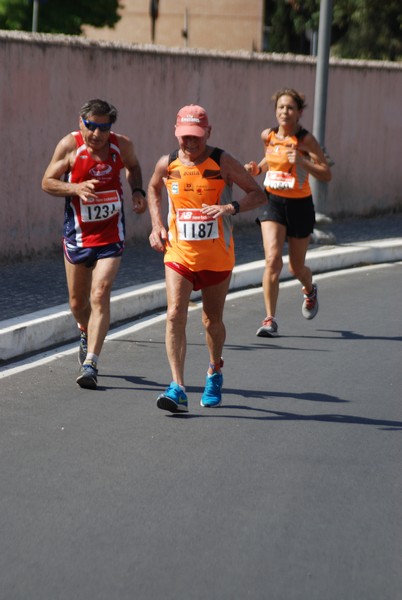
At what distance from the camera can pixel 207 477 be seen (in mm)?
6324

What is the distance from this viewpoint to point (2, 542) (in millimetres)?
5281

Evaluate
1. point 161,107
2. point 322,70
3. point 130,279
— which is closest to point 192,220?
point 130,279

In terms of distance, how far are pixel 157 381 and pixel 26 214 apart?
5.20 metres

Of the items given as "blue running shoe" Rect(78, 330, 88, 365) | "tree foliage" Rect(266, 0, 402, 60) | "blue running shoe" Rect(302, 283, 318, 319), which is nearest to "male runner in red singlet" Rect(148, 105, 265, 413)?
"blue running shoe" Rect(78, 330, 88, 365)

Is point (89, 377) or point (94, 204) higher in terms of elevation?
point (94, 204)

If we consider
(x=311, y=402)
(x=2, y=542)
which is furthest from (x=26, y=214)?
(x=2, y=542)

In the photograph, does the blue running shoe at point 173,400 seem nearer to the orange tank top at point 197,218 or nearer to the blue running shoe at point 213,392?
the blue running shoe at point 213,392

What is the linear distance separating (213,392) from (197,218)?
1.11 m

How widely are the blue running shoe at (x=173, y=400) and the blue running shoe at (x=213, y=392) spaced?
34 centimetres

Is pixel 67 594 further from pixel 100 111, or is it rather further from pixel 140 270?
pixel 140 270

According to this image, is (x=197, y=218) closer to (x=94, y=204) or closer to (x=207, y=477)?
(x=94, y=204)

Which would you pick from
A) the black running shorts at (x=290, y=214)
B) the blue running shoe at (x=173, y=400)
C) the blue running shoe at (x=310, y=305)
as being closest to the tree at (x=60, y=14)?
the blue running shoe at (x=310, y=305)

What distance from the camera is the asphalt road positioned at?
16.3ft

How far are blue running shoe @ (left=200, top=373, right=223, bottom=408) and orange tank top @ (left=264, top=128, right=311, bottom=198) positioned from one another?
2.84m
